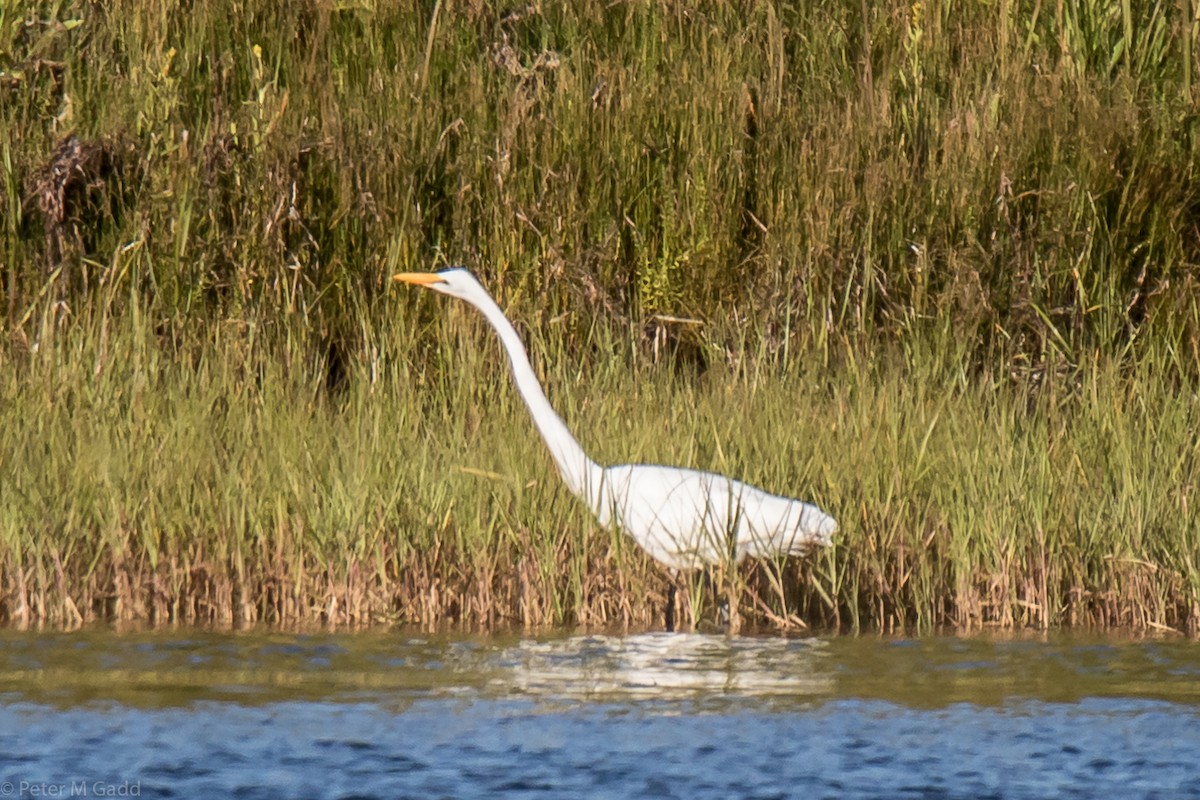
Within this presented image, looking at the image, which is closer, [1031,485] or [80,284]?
[1031,485]

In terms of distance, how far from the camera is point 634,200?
8.10m

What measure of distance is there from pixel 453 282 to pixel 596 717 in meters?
2.08

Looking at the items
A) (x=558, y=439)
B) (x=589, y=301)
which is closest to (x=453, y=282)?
(x=558, y=439)

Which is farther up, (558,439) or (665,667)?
(558,439)

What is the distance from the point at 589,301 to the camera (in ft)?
25.5

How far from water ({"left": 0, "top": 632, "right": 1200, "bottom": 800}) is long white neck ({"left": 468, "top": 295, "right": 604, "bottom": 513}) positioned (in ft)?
2.00

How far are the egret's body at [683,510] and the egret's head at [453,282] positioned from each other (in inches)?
16.0

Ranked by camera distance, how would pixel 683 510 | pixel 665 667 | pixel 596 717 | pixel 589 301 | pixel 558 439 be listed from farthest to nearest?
pixel 589 301 < pixel 558 439 < pixel 683 510 < pixel 665 667 < pixel 596 717

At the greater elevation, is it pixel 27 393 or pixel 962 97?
pixel 962 97

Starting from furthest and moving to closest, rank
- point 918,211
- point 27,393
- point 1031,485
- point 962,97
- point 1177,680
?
point 962,97 → point 918,211 → point 27,393 → point 1031,485 → point 1177,680

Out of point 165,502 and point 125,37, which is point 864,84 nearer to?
point 125,37

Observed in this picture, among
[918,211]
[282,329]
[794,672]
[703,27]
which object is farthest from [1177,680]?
[703,27]

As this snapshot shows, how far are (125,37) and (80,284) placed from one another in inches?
53.0

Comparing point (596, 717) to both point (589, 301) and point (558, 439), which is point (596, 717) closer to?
point (558, 439)
